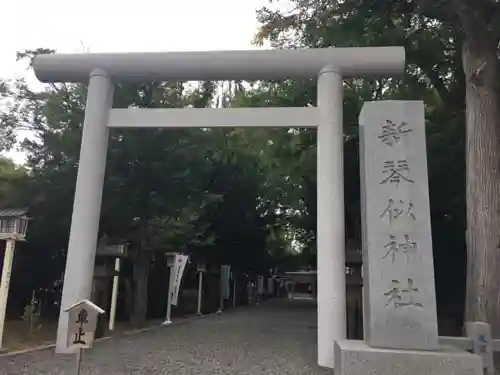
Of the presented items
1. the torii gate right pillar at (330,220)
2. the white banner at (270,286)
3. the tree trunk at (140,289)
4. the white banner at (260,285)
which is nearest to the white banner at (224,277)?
the tree trunk at (140,289)

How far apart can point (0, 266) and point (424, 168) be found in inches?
406

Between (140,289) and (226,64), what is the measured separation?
7933 mm

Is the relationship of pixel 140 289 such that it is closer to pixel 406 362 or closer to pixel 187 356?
pixel 187 356

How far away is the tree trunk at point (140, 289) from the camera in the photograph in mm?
13320

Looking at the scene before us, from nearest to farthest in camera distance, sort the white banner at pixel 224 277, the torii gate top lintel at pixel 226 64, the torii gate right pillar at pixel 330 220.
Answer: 1. the torii gate right pillar at pixel 330 220
2. the torii gate top lintel at pixel 226 64
3. the white banner at pixel 224 277

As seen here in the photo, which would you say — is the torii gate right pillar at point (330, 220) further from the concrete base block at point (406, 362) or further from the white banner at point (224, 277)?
the white banner at point (224, 277)

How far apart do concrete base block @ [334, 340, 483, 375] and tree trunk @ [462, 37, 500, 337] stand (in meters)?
2.98

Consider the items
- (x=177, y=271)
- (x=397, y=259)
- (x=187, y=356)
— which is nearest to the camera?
(x=397, y=259)

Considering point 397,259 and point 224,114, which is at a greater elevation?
point 224,114

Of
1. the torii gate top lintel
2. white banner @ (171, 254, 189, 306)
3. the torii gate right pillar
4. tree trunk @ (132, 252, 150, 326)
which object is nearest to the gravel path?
the torii gate right pillar

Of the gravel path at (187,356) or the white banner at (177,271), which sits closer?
the gravel path at (187,356)

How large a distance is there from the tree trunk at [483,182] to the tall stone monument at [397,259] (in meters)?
2.78

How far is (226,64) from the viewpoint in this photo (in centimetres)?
785

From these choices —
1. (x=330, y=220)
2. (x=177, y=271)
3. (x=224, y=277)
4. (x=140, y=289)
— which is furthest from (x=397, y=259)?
(x=224, y=277)
